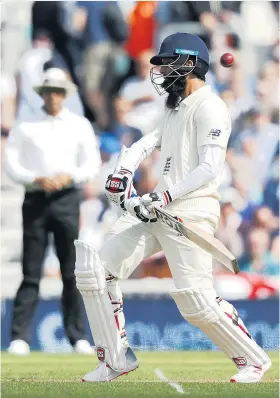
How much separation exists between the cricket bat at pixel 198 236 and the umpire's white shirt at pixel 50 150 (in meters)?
2.56

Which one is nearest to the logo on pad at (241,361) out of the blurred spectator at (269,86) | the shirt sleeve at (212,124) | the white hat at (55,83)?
the shirt sleeve at (212,124)

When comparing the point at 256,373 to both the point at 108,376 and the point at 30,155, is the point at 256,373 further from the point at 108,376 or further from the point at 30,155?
the point at 30,155

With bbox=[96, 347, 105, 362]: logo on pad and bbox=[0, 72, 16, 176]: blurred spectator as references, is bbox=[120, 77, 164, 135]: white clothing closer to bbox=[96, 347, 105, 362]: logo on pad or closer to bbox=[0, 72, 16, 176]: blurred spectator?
bbox=[0, 72, 16, 176]: blurred spectator

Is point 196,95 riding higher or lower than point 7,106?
higher

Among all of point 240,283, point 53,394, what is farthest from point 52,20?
point 53,394

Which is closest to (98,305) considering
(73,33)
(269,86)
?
(73,33)

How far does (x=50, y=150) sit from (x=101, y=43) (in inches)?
80.7

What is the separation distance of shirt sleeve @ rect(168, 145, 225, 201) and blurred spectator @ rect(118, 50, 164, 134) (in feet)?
13.0

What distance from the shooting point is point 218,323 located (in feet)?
18.3

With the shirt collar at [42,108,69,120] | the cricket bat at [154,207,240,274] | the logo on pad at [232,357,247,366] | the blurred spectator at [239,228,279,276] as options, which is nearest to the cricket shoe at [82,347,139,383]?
the logo on pad at [232,357,247,366]

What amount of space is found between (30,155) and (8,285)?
4.80 ft

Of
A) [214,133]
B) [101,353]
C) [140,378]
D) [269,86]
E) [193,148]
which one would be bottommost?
[140,378]

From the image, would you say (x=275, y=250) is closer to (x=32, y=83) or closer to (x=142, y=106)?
(x=142, y=106)

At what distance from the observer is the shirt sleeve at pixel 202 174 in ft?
18.1
